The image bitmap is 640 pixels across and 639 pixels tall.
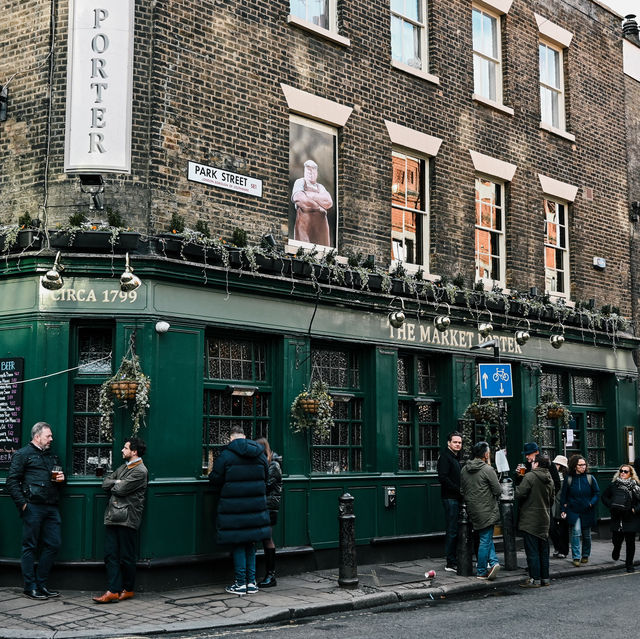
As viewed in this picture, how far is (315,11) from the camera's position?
14109 mm

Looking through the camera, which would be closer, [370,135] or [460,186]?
[370,135]

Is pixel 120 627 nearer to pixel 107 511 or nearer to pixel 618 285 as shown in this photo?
pixel 107 511

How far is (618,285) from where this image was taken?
19.4 metres

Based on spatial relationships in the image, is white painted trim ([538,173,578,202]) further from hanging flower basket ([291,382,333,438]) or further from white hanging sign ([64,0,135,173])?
white hanging sign ([64,0,135,173])

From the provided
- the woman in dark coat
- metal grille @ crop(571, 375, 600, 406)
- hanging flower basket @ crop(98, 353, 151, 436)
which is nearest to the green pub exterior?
hanging flower basket @ crop(98, 353, 151, 436)

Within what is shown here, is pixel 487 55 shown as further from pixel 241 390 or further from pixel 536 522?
pixel 536 522

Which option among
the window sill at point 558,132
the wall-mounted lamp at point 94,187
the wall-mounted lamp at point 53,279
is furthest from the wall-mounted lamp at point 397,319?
the window sill at point 558,132

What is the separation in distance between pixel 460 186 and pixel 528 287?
2.57m

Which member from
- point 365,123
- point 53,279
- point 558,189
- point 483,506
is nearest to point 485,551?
point 483,506

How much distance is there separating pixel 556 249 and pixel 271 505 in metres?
9.47

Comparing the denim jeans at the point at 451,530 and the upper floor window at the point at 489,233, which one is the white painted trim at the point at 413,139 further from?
the denim jeans at the point at 451,530

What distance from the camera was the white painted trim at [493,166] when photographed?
53.4ft

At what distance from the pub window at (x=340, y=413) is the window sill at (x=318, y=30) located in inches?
184

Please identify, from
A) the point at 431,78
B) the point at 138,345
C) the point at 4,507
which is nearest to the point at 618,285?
the point at 431,78
